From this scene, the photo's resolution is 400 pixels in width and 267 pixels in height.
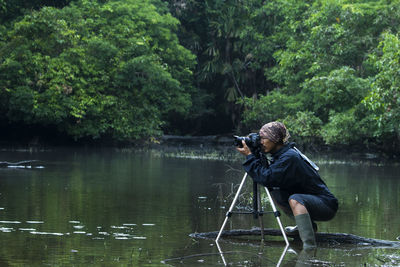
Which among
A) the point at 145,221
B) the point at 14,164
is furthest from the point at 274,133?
the point at 14,164

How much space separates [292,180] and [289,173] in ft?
0.33

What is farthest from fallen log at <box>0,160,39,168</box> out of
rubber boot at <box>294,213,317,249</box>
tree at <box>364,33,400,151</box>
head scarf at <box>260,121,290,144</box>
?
rubber boot at <box>294,213,317,249</box>

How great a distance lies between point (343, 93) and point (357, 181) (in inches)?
517

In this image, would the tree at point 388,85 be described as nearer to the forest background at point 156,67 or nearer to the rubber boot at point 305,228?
the forest background at point 156,67

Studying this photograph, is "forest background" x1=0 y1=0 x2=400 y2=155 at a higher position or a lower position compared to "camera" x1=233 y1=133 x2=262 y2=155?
higher

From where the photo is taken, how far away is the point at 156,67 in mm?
36812

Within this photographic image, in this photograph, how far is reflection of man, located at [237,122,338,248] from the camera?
7672mm

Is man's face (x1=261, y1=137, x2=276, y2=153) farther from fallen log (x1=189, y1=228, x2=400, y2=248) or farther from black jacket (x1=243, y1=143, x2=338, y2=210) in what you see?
fallen log (x1=189, y1=228, x2=400, y2=248)

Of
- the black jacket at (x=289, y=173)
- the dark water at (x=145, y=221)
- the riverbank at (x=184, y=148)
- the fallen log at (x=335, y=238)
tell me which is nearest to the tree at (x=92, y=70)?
the riverbank at (x=184, y=148)

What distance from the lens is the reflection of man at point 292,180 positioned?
7.67m

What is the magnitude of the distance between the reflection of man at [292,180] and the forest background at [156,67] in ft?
63.2

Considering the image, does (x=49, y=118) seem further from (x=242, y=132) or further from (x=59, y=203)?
(x=59, y=203)

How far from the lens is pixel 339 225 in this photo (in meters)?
10.0

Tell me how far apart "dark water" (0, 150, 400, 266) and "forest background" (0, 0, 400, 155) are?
13.3 metres
